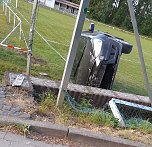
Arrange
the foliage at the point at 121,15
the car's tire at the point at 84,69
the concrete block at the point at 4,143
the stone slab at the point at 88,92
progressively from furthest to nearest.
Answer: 1. the foliage at the point at 121,15
2. the car's tire at the point at 84,69
3. the stone slab at the point at 88,92
4. the concrete block at the point at 4,143

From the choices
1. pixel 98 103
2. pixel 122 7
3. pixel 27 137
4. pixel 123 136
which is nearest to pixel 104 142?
pixel 123 136

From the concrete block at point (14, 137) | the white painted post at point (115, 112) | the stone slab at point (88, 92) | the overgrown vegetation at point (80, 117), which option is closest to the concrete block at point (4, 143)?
the concrete block at point (14, 137)

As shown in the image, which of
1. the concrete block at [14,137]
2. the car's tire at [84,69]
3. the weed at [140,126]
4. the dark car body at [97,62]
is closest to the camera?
the concrete block at [14,137]

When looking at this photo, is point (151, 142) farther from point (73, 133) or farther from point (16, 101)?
point (16, 101)

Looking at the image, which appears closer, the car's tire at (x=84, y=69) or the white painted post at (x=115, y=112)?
the white painted post at (x=115, y=112)

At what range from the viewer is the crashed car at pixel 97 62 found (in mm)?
6430

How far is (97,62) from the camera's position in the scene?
6.40m

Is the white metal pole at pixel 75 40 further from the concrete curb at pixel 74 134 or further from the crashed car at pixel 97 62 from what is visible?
the crashed car at pixel 97 62

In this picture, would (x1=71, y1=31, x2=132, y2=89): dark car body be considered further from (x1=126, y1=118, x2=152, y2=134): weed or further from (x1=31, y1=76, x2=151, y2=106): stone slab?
(x1=126, y1=118, x2=152, y2=134): weed

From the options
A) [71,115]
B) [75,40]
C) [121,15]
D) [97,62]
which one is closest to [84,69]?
Answer: [97,62]

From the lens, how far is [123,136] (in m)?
4.51

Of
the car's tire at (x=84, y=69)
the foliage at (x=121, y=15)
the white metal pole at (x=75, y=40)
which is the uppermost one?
the white metal pole at (x=75, y=40)

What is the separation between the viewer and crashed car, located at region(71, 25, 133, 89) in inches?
253

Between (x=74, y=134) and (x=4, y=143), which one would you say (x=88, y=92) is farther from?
(x=4, y=143)
